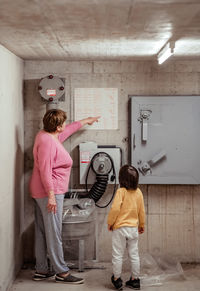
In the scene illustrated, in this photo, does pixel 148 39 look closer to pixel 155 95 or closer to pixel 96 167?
pixel 155 95

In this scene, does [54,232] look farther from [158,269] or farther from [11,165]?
[158,269]

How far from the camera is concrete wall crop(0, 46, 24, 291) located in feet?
12.0

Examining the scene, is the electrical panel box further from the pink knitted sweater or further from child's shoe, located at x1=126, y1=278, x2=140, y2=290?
child's shoe, located at x1=126, y1=278, x2=140, y2=290

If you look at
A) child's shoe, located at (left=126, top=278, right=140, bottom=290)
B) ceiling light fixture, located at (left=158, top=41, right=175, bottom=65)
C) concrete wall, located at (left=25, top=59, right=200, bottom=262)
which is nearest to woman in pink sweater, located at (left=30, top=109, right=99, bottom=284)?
child's shoe, located at (left=126, top=278, right=140, bottom=290)

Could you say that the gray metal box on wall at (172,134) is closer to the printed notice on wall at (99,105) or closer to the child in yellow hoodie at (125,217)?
the printed notice on wall at (99,105)

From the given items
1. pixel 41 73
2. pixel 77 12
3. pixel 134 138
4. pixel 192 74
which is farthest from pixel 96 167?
pixel 77 12

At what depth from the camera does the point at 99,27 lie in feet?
9.98

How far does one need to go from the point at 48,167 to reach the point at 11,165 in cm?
43

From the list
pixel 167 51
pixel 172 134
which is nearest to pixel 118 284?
pixel 172 134

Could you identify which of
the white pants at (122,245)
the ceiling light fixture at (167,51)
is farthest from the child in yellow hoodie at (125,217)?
the ceiling light fixture at (167,51)

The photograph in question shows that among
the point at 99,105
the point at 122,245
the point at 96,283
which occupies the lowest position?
the point at 96,283

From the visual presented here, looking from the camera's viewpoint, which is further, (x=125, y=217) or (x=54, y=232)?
(x=54, y=232)

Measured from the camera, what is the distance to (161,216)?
15.4ft

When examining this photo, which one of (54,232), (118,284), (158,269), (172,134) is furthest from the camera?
(172,134)
